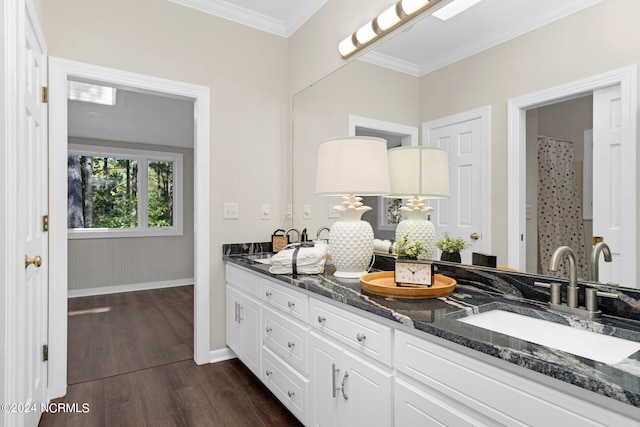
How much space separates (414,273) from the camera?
1.44 meters

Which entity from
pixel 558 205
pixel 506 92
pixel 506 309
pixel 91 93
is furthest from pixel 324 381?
pixel 91 93

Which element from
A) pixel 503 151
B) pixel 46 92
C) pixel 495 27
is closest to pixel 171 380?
pixel 46 92

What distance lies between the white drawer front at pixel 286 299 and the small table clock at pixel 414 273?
18.8 inches

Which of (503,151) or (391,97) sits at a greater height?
(391,97)

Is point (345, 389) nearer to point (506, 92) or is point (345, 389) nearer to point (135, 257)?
point (506, 92)

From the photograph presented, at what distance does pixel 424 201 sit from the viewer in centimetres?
180

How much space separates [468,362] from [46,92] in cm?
250

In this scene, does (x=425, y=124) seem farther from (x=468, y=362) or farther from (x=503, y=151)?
(x=468, y=362)

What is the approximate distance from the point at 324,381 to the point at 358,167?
99cm

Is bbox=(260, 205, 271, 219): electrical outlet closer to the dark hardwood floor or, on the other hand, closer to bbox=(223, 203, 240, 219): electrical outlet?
bbox=(223, 203, 240, 219): electrical outlet

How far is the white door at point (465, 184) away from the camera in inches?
62.1

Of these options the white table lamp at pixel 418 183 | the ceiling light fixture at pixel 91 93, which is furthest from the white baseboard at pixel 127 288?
the white table lamp at pixel 418 183

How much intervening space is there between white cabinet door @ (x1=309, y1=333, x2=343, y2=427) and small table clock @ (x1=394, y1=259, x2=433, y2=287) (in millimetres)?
382

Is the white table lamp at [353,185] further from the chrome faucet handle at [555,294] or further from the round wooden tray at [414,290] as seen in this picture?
the chrome faucet handle at [555,294]
